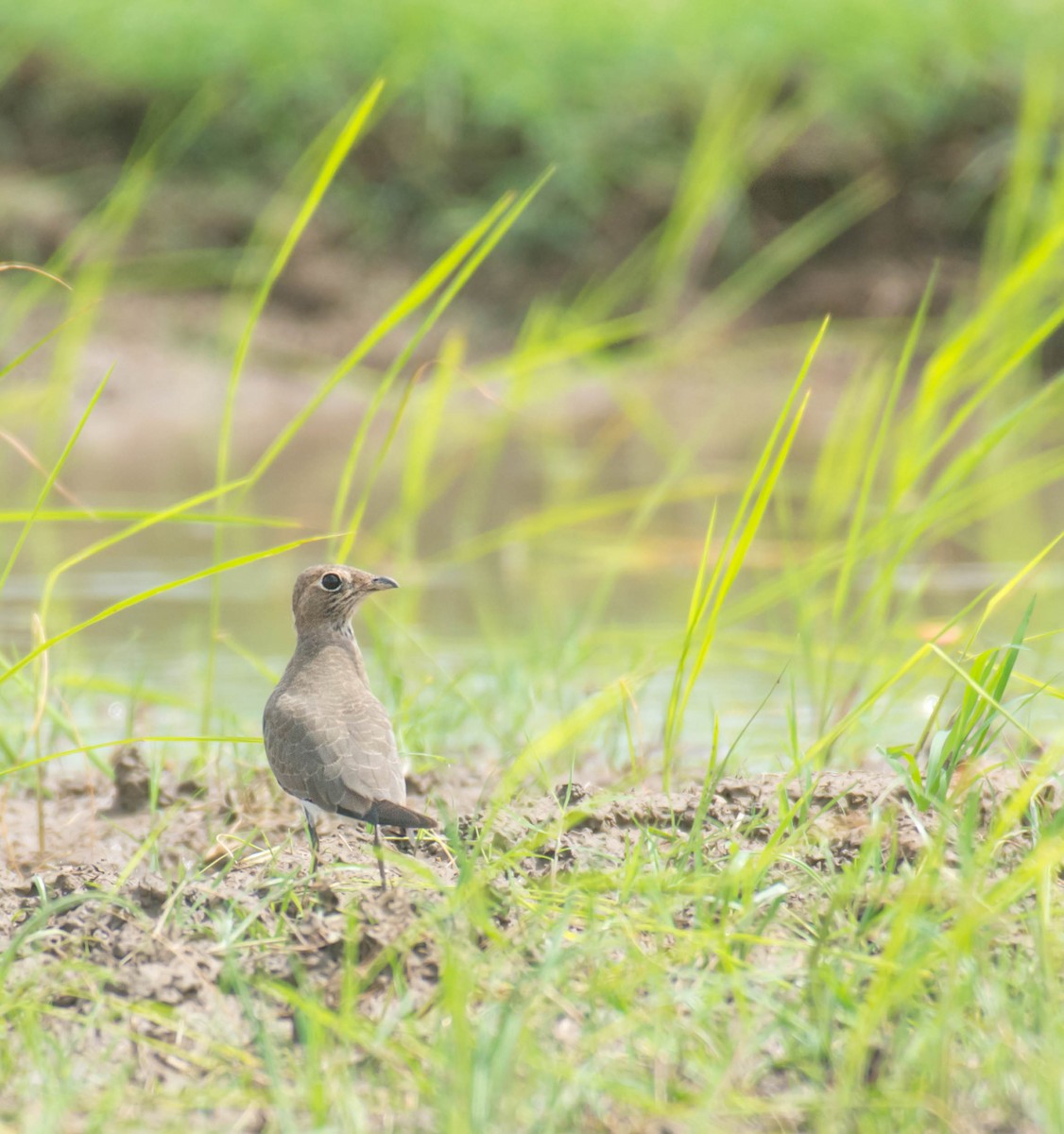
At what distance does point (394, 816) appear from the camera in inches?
100

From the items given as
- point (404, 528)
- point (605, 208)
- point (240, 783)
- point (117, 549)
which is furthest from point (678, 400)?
point (240, 783)

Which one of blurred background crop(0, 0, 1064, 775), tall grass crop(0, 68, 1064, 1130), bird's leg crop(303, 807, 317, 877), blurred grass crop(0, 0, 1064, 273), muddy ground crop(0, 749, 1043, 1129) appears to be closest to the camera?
tall grass crop(0, 68, 1064, 1130)

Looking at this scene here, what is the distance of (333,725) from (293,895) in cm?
44

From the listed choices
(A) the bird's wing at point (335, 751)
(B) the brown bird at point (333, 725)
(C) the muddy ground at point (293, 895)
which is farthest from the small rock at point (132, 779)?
(A) the bird's wing at point (335, 751)

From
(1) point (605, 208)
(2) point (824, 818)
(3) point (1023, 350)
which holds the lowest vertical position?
(2) point (824, 818)

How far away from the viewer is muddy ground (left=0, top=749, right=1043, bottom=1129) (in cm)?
214

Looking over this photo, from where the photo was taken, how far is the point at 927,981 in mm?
2109

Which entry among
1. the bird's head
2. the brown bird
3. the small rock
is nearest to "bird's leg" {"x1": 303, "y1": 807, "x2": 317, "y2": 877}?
the brown bird

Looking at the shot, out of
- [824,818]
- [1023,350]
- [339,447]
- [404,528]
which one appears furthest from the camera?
[339,447]

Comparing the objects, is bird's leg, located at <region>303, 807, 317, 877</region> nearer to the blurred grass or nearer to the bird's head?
the bird's head

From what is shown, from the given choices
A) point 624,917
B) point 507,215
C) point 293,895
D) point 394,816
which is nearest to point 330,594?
point 394,816

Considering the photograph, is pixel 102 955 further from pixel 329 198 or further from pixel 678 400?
pixel 329 198

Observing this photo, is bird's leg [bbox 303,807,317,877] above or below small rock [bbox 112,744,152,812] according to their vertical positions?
above

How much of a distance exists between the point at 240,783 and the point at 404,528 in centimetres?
80
